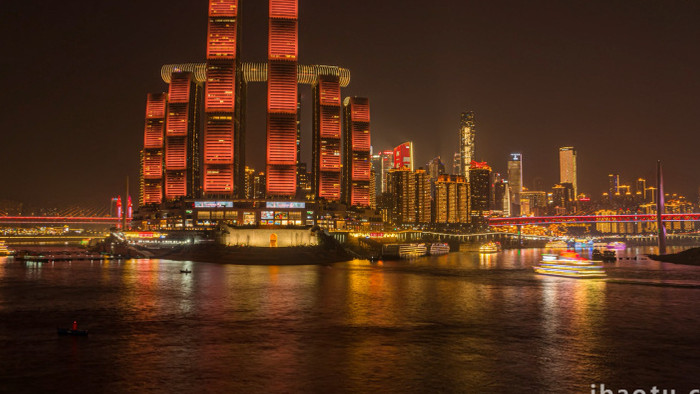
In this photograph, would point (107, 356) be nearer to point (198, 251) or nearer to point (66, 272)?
point (66, 272)

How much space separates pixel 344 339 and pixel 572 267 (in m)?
48.5

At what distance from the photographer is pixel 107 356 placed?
25406 millimetres

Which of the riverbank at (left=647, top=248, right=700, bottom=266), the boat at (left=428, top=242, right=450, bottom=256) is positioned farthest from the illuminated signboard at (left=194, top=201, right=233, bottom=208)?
the riverbank at (left=647, top=248, right=700, bottom=266)

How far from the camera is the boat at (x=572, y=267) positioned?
225 feet

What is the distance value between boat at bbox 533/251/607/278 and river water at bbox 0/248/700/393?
450 inches

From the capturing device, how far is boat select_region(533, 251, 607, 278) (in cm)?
6844

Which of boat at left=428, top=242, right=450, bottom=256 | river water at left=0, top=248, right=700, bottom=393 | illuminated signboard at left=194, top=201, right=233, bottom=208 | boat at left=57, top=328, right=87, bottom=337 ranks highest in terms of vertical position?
illuminated signboard at left=194, top=201, right=233, bottom=208

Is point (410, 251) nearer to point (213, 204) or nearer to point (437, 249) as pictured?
point (437, 249)

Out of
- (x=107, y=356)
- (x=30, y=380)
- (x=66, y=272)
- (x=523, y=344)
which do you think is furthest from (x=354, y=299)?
(x=66, y=272)

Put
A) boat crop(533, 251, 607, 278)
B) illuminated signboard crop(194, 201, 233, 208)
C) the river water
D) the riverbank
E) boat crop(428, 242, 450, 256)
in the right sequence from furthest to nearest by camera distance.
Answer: illuminated signboard crop(194, 201, 233, 208) → boat crop(428, 242, 450, 256) → the riverbank → boat crop(533, 251, 607, 278) → the river water

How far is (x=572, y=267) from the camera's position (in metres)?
69.1

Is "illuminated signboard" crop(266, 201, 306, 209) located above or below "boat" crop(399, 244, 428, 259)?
above

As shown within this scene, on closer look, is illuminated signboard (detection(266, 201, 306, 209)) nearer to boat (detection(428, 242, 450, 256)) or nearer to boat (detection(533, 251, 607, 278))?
boat (detection(428, 242, 450, 256))

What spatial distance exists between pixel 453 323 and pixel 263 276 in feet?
129
